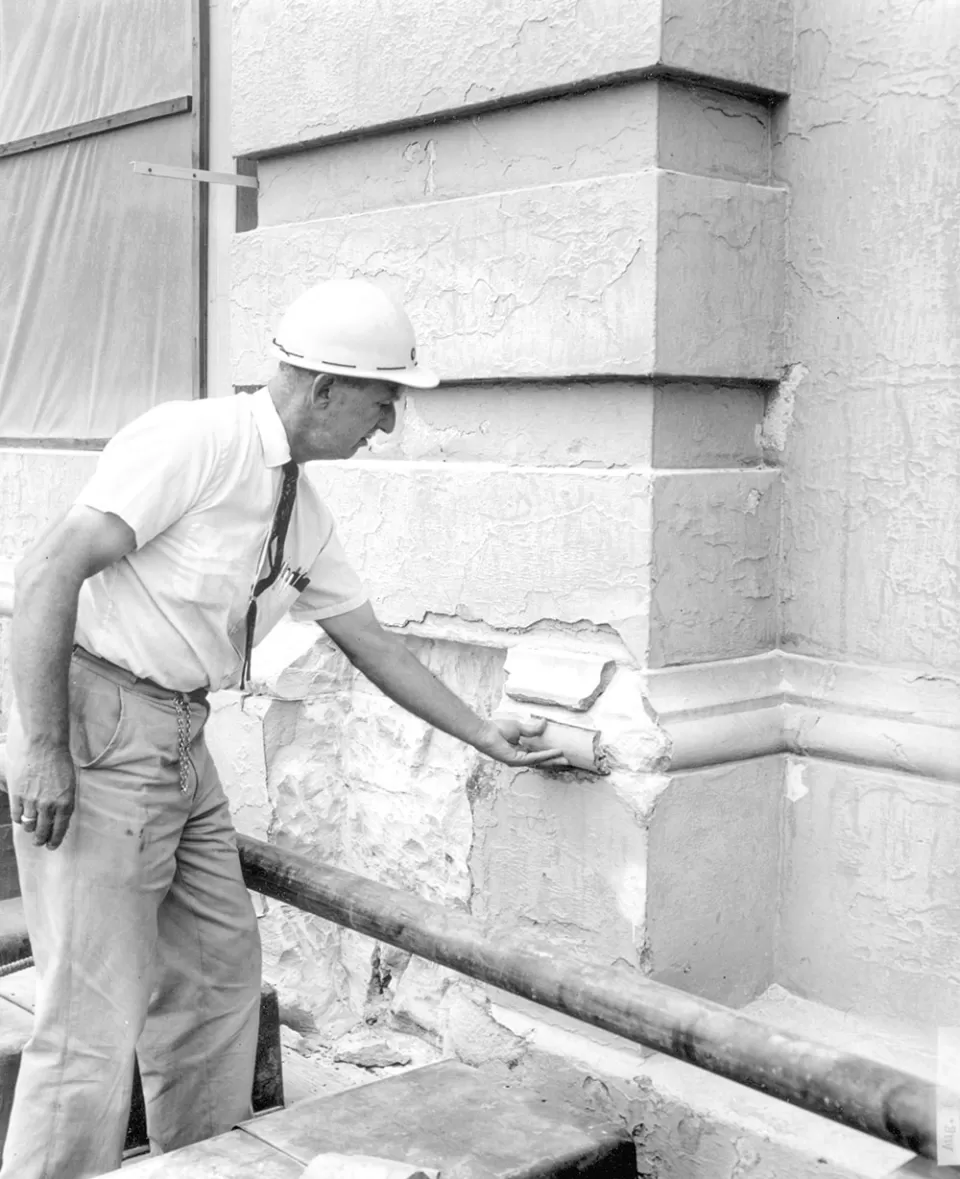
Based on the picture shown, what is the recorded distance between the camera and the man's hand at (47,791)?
2668 mm

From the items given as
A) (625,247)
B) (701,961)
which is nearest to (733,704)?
(701,961)

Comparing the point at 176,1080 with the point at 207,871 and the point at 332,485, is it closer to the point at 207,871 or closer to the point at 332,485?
the point at 207,871

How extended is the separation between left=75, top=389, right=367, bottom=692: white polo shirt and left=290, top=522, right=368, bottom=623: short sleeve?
0.29m

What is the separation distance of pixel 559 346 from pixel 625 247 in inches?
11.0

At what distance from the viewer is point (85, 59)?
550 cm

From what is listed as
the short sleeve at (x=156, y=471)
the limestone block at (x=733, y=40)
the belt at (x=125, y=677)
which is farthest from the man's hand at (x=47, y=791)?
the limestone block at (x=733, y=40)

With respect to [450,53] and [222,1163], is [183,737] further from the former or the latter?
[450,53]

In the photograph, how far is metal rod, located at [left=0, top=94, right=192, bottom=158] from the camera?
5023 millimetres

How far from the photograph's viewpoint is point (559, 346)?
128 inches

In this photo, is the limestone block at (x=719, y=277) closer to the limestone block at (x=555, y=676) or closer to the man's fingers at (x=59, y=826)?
A: the limestone block at (x=555, y=676)

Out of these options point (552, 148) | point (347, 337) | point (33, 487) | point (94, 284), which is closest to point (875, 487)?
point (552, 148)

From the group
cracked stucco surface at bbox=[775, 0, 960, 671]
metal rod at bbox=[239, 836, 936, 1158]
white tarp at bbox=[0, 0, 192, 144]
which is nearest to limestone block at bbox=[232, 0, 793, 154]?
cracked stucco surface at bbox=[775, 0, 960, 671]

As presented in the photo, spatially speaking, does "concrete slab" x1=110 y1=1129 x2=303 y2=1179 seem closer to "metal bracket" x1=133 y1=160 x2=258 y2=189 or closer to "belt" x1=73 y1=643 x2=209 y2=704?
"belt" x1=73 y1=643 x2=209 y2=704

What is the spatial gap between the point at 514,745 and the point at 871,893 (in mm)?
837
